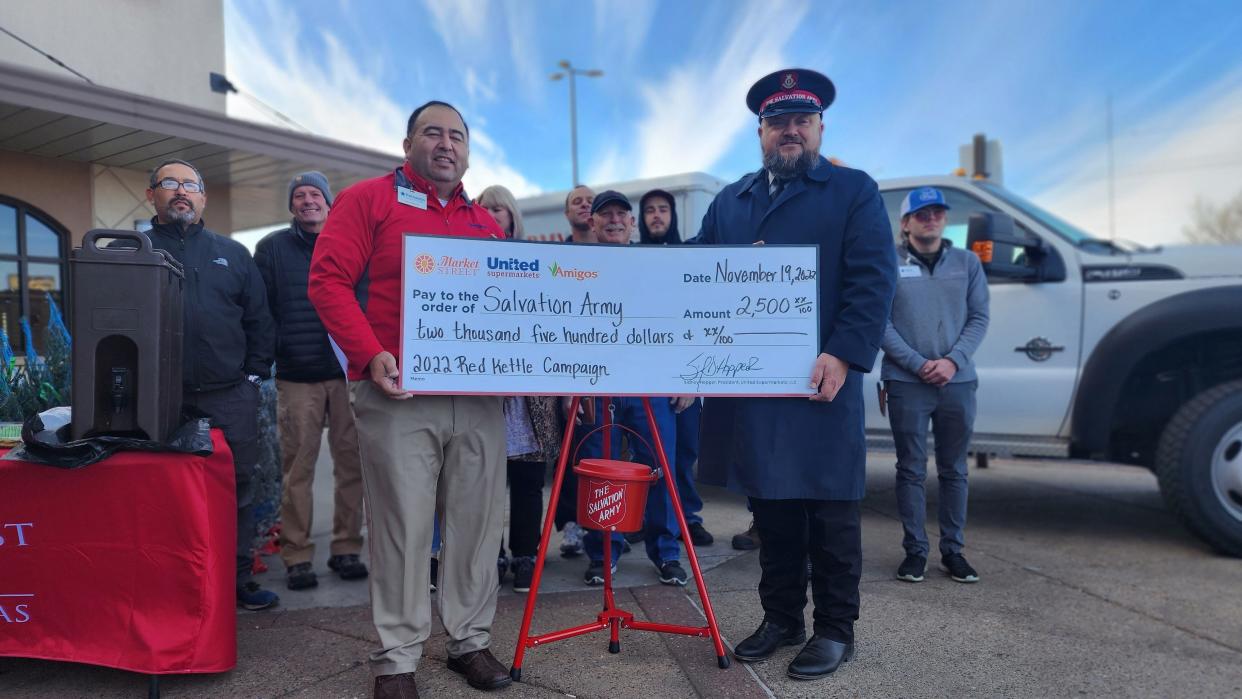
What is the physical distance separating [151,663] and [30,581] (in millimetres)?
539

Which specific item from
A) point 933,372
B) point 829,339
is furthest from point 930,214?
point 829,339

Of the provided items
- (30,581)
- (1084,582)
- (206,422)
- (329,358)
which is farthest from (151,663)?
(1084,582)

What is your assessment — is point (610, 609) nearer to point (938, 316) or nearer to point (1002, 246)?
point (938, 316)

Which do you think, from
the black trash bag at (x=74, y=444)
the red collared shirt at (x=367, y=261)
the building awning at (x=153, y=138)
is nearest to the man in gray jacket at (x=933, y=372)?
the red collared shirt at (x=367, y=261)

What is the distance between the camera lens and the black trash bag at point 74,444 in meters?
2.68

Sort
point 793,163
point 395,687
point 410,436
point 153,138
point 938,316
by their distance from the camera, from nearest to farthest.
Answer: point 395,687 → point 410,436 → point 793,163 → point 938,316 → point 153,138

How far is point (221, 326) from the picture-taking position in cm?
356

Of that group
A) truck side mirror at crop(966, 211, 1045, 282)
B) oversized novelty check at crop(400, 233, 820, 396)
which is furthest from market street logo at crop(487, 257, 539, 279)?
truck side mirror at crop(966, 211, 1045, 282)

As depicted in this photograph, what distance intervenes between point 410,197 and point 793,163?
4.79ft

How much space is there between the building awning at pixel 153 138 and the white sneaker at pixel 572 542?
5822mm

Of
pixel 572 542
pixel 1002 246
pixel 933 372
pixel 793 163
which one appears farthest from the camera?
pixel 1002 246

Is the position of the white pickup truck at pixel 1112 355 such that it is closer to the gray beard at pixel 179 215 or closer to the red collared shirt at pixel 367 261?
the red collared shirt at pixel 367 261

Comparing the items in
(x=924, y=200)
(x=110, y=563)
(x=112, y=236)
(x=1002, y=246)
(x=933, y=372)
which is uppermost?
(x=924, y=200)

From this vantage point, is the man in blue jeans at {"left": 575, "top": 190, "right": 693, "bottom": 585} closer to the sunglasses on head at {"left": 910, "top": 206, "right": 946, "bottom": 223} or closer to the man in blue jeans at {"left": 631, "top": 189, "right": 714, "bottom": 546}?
the man in blue jeans at {"left": 631, "top": 189, "right": 714, "bottom": 546}
